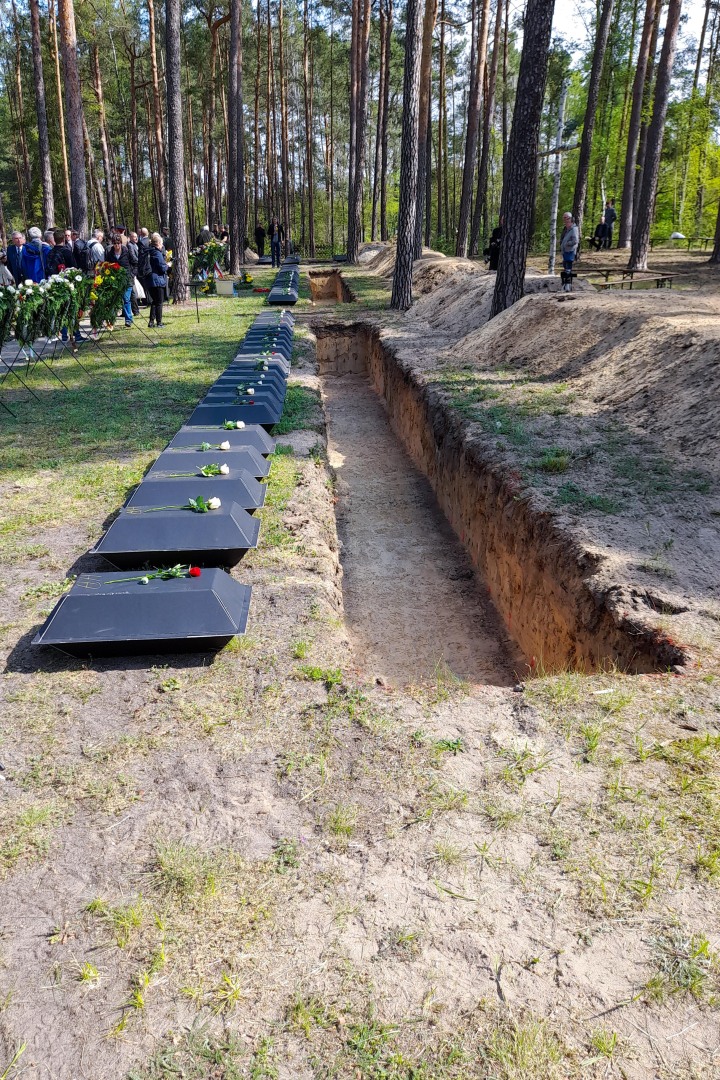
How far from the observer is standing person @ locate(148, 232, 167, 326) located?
1330 centimetres

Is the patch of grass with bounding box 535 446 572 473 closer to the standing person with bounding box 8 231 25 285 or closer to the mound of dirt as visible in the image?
the mound of dirt

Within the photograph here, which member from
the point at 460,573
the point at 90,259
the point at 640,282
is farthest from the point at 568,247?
the point at 90,259

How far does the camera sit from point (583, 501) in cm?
572

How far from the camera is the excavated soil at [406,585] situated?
5645 millimetres

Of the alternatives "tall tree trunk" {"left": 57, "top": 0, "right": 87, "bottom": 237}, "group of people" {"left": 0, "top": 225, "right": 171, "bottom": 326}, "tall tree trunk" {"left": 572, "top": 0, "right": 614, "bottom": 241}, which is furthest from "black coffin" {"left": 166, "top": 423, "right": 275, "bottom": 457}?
"tall tree trunk" {"left": 572, "top": 0, "right": 614, "bottom": 241}

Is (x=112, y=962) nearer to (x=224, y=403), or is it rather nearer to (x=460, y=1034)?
(x=460, y=1034)

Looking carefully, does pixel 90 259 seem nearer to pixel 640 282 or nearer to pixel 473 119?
pixel 640 282

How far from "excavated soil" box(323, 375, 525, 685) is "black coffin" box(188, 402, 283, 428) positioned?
144 centimetres

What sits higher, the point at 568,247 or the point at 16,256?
the point at 568,247

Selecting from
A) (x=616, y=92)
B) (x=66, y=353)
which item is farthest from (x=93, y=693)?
(x=616, y=92)

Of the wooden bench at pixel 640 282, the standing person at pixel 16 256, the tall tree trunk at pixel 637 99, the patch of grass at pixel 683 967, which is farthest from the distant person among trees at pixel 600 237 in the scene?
the patch of grass at pixel 683 967

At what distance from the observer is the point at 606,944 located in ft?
7.43

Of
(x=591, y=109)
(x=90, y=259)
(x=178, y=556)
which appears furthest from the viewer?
(x=591, y=109)

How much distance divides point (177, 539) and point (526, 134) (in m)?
9.39
